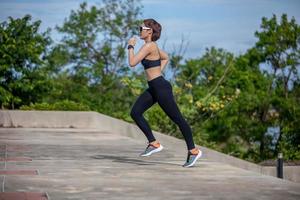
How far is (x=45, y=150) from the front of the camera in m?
11.7

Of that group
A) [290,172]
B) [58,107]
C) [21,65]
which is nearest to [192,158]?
[290,172]

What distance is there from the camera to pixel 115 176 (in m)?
8.17

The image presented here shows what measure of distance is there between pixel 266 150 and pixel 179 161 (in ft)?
103

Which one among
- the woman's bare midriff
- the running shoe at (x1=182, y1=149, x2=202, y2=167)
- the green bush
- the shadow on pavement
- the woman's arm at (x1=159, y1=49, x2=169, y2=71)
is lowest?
the green bush

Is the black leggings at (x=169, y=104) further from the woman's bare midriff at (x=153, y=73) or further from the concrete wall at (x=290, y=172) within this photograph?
the concrete wall at (x=290, y=172)

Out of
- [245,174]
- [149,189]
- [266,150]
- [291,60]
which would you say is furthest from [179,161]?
[291,60]

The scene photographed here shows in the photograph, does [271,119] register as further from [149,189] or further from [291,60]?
[149,189]

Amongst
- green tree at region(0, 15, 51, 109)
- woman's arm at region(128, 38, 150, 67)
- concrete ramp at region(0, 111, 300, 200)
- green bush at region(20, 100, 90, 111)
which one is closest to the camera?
concrete ramp at region(0, 111, 300, 200)

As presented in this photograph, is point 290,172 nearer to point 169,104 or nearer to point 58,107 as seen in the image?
point 169,104

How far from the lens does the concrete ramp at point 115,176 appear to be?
674 cm

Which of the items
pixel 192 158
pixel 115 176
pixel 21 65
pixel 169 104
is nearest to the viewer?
pixel 115 176

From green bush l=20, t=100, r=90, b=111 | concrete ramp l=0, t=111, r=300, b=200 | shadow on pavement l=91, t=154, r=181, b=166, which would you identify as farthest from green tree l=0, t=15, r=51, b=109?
shadow on pavement l=91, t=154, r=181, b=166

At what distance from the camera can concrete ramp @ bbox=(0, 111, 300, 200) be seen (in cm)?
674

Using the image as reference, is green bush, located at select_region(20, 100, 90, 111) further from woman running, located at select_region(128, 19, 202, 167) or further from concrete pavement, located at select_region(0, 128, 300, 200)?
woman running, located at select_region(128, 19, 202, 167)
